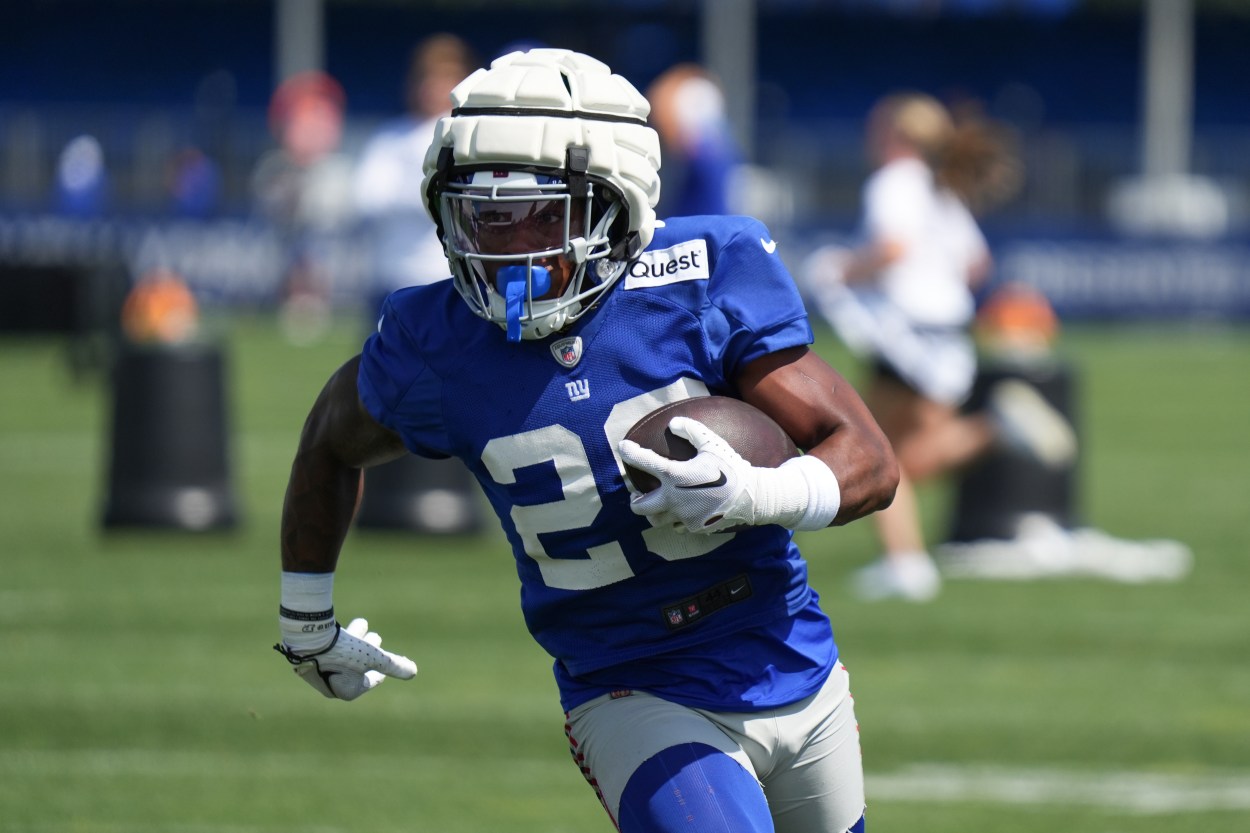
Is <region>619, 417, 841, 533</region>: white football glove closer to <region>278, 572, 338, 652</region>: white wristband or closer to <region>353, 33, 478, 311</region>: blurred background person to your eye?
<region>278, 572, 338, 652</region>: white wristband

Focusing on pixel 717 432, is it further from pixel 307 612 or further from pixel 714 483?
pixel 307 612

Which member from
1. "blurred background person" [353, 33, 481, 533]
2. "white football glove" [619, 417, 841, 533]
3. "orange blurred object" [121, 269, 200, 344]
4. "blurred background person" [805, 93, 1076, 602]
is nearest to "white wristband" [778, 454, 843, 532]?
"white football glove" [619, 417, 841, 533]

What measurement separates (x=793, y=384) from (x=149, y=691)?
400 centimetres

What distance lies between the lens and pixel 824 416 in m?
3.65

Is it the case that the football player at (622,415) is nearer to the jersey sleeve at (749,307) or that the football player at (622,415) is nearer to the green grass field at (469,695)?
the jersey sleeve at (749,307)

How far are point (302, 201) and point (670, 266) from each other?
23079 mm

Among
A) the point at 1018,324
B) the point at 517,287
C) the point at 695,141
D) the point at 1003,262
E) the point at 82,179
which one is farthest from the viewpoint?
the point at 1003,262

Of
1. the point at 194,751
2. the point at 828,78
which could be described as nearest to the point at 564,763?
the point at 194,751

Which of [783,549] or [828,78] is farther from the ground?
[828,78]

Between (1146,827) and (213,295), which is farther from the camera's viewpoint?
(213,295)

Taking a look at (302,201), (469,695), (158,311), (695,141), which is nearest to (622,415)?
(469,695)

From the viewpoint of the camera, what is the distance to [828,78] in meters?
43.3

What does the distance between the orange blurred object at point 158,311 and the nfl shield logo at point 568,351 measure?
8612 mm

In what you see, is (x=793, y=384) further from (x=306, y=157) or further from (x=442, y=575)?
(x=306, y=157)
